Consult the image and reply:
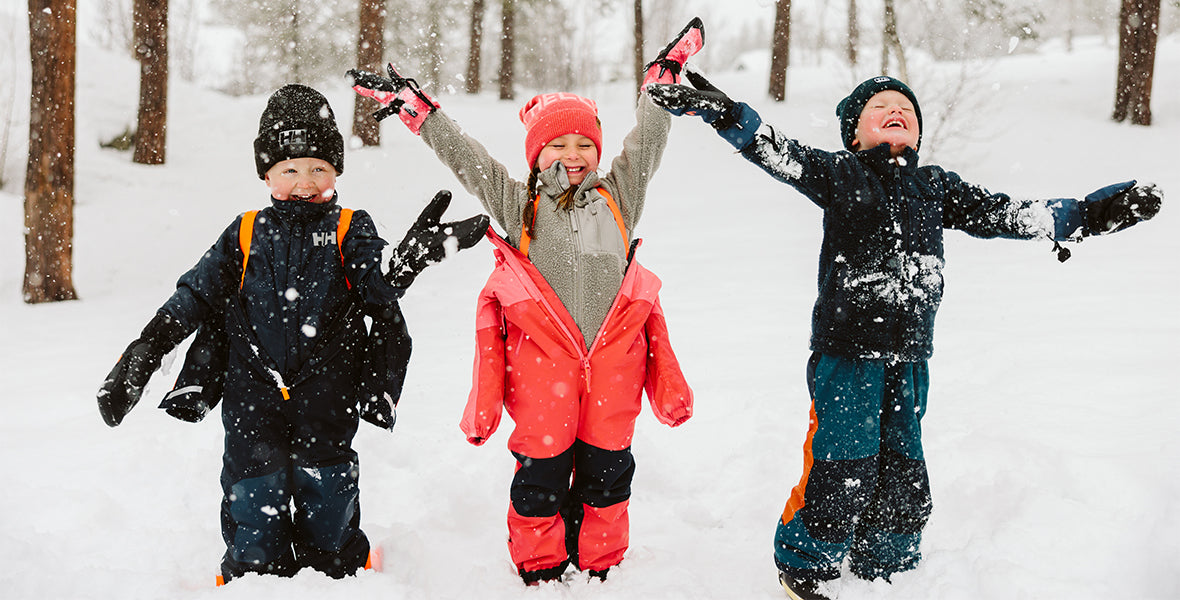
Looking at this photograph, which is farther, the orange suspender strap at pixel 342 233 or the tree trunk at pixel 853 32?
the tree trunk at pixel 853 32

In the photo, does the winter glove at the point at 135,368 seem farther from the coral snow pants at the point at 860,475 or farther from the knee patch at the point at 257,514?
the coral snow pants at the point at 860,475

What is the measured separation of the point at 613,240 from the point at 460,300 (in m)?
4.77

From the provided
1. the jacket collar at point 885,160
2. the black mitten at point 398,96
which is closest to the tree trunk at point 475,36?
the black mitten at point 398,96

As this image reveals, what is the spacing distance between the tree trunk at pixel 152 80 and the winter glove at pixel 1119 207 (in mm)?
12650

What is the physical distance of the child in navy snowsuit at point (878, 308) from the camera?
2678mm

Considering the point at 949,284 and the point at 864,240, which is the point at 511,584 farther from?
the point at 949,284

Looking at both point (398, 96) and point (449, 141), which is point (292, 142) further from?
point (449, 141)

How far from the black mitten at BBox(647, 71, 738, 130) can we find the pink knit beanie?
0.43 meters

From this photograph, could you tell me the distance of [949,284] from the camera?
24.1ft

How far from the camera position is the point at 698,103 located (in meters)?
2.39

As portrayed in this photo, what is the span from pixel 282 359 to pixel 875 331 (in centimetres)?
196

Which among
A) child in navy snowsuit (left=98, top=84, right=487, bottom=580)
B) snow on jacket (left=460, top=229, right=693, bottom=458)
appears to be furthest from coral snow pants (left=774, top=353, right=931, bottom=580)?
child in navy snowsuit (left=98, top=84, right=487, bottom=580)

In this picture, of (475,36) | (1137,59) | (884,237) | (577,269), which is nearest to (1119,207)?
(884,237)

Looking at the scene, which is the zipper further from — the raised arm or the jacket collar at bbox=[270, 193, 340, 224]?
the jacket collar at bbox=[270, 193, 340, 224]
